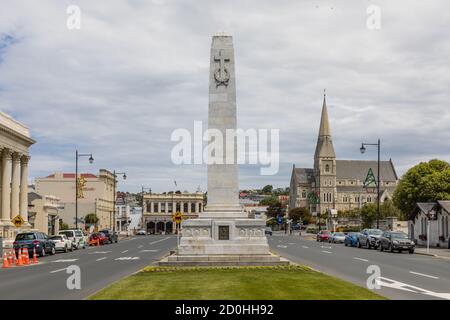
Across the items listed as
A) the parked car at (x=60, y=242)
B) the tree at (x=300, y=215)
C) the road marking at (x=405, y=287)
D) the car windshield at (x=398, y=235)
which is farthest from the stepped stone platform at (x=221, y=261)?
the tree at (x=300, y=215)

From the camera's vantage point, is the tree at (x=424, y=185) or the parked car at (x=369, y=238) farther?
the tree at (x=424, y=185)

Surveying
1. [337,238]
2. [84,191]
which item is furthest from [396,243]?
[84,191]

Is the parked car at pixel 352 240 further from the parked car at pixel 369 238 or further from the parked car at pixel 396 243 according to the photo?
the parked car at pixel 396 243

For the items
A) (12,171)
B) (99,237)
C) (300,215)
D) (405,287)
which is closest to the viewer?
(405,287)

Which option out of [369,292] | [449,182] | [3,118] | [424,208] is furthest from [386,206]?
[369,292]

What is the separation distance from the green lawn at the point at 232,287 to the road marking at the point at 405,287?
160 centimetres

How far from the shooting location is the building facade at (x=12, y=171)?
205 ft

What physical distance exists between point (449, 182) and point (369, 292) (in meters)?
67.1

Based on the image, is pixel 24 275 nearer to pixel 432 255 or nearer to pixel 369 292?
pixel 369 292

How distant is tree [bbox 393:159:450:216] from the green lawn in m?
60.7

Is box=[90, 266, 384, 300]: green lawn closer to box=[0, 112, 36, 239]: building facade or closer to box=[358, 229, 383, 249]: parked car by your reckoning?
box=[358, 229, 383, 249]: parked car

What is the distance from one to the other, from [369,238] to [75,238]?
25.4 metres

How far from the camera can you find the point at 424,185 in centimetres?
8181

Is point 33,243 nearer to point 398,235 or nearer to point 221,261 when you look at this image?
point 221,261
